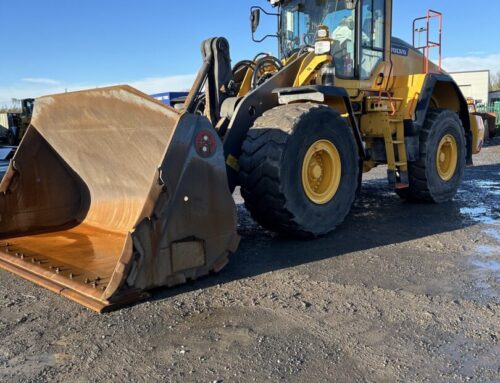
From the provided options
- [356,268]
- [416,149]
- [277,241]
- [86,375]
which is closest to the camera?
[86,375]

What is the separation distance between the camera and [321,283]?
387 centimetres

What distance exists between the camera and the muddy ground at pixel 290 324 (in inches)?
102

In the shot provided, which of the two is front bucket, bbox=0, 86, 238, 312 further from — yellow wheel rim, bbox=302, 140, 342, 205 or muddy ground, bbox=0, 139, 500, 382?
yellow wheel rim, bbox=302, 140, 342, 205

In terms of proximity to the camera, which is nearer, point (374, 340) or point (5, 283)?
point (374, 340)

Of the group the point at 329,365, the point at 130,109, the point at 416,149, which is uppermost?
the point at 130,109

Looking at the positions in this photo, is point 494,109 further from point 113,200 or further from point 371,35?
point 113,200

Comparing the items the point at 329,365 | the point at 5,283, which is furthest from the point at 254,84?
the point at 329,365

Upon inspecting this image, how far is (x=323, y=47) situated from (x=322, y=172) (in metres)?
1.51

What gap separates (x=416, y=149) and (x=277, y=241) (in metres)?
2.90

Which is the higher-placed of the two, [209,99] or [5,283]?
[209,99]

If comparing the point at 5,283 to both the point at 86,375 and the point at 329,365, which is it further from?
the point at 329,365

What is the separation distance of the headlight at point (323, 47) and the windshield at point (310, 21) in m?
0.64

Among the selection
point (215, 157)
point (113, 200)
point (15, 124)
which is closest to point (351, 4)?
point (215, 157)

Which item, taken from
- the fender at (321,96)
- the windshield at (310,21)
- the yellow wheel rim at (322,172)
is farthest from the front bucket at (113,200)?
the windshield at (310,21)
